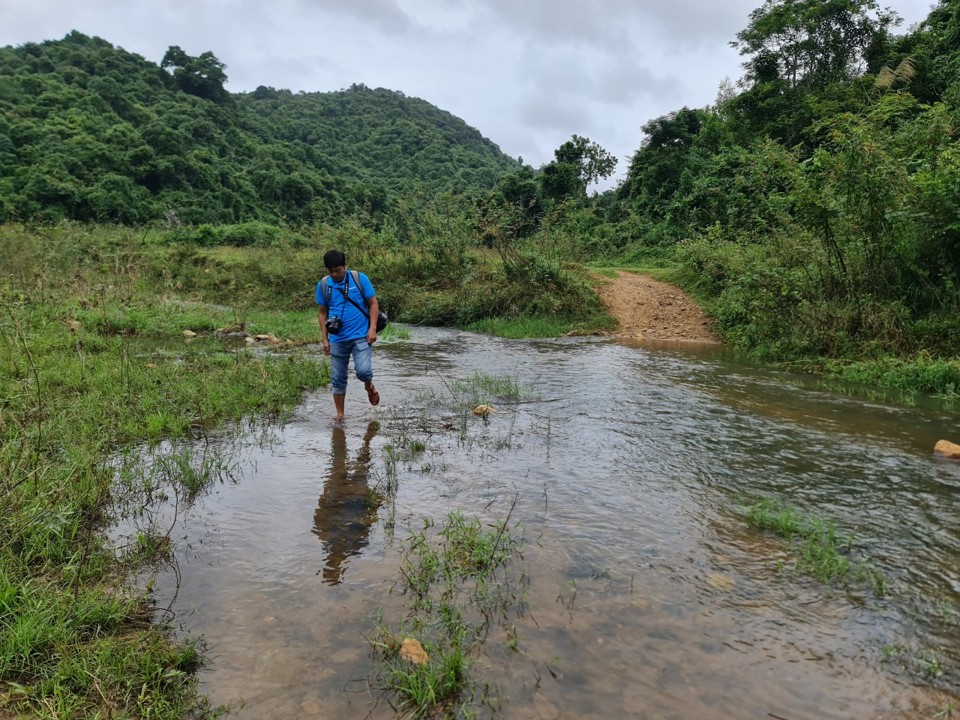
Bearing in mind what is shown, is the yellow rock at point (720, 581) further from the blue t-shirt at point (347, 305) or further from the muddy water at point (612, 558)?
the blue t-shirt at point (347, 305)

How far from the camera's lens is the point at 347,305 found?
22.1 ft

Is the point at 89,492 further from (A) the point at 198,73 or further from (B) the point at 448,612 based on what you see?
(A) the point at 198,73

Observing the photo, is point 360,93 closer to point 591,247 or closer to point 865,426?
point 591,247

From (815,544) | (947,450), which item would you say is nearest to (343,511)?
(815,544)

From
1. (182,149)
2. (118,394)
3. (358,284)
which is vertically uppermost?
(182,149)

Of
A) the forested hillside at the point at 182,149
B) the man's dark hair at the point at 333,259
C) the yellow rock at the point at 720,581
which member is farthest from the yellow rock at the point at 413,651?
the forested hillside at the point at 182,149

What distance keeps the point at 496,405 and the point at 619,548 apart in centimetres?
399

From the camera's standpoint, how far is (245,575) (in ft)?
11.6

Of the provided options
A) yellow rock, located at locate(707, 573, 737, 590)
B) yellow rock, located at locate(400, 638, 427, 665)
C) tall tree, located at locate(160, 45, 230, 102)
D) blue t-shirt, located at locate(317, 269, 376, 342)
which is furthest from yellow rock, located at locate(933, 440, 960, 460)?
tall tree, located at locate(160, 45, 230, 102)

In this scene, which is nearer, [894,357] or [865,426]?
[865,426]

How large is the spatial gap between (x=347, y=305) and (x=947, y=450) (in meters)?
6.15

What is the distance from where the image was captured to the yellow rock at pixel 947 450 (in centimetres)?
539

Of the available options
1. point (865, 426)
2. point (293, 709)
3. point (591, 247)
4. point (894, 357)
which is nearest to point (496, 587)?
point (293, 709)

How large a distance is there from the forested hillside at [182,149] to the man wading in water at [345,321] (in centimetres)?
1440
